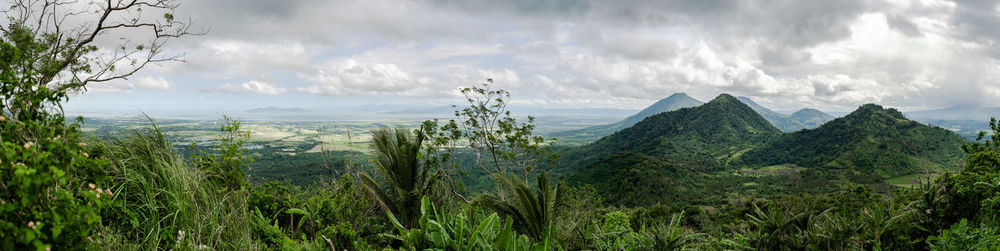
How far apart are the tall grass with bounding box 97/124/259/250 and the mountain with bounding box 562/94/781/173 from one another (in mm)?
84220

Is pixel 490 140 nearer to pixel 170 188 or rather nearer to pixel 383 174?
pixel 383 174

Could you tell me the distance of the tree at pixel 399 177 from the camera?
18.1ft

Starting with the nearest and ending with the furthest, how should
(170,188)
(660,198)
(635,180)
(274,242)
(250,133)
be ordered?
1. (170,188)
2. (274,242)
3. (250,133)
4. (660,198)
5. (635,180)

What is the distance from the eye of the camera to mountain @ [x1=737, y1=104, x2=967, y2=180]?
7256 centimetres

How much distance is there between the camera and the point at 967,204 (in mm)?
4133

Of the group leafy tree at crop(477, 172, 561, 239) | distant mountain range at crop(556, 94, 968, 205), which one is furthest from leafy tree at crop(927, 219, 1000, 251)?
distant mountain range at crop(556, 94, 968, 205)

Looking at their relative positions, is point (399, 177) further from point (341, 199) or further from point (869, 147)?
point (869, 147)

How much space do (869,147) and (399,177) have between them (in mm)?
110501

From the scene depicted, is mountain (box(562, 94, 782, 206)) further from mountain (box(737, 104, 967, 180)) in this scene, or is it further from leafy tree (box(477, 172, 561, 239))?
leafy tree (box(477, 172, 561, 239))

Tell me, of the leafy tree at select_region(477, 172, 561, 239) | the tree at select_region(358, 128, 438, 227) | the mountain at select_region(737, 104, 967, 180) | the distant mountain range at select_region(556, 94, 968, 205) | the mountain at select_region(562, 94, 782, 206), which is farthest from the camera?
the mountain at select_region(737, 104, 967, 180)

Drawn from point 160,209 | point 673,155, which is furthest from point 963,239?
point 673,155

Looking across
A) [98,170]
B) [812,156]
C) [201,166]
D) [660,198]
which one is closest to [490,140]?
[201,166]

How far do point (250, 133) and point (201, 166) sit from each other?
1.32m

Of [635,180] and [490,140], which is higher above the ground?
[490,140]
